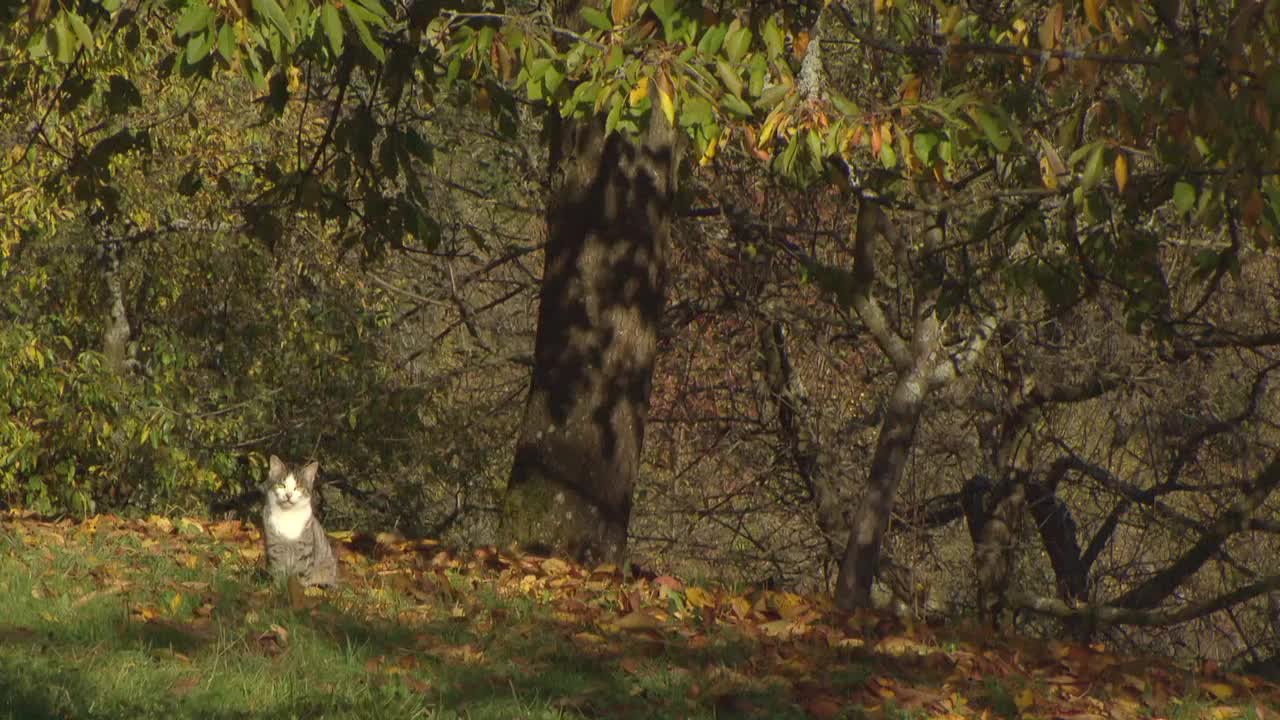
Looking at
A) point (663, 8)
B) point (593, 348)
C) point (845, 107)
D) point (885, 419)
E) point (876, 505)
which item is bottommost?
point (876, 505)

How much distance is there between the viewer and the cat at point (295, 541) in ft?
22.5

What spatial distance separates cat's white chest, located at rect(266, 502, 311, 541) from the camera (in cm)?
690

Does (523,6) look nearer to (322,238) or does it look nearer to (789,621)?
(322,238)

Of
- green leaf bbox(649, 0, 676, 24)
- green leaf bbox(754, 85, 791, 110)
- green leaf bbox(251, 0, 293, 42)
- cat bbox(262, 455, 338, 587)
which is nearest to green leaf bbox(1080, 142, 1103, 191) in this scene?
green leaf bbox(754, 85, 791, 110)

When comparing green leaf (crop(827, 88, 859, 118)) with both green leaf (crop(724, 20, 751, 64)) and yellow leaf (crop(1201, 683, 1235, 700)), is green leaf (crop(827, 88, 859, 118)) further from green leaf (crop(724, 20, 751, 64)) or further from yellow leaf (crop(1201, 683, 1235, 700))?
yellow leaf (crop(1201, 683, 1235, 700))

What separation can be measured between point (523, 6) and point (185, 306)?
17.6 feet

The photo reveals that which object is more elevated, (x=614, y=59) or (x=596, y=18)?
(x=596, y=18)

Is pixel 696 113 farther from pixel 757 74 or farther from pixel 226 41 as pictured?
pixel 226 41

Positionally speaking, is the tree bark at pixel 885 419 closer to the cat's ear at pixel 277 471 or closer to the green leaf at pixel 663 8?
the green leaf at pixel 663 8

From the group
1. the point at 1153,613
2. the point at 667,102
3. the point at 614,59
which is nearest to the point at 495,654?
the point at 667,102

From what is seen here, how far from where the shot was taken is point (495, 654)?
5777 millimetres

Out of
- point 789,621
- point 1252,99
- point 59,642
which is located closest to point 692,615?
point 789,621

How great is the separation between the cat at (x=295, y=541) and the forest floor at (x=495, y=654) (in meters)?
0.13

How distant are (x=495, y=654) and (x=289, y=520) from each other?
5.49 ft
